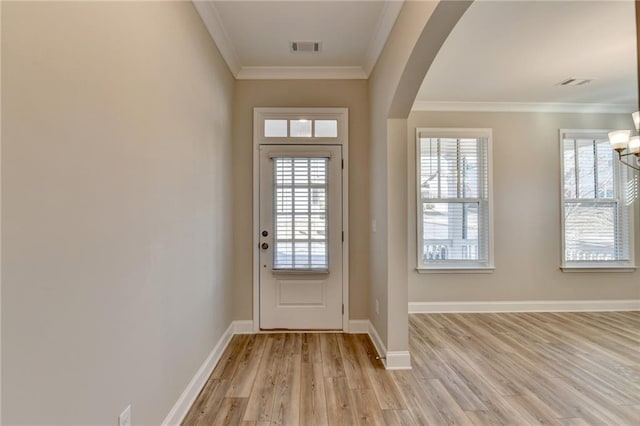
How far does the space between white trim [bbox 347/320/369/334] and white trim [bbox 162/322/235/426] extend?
131cm

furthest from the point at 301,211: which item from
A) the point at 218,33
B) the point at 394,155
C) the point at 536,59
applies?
the point at 536,59

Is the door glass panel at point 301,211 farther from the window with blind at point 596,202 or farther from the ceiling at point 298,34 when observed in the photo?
the window with blind at point 596,202

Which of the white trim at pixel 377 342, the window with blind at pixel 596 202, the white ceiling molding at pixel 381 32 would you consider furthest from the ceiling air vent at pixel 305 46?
the window with blind at pixel 596 202

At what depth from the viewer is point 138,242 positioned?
4.57 ft

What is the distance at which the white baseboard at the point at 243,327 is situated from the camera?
10.7 ft

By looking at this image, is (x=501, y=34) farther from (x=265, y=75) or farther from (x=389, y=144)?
(x=265, y=75)

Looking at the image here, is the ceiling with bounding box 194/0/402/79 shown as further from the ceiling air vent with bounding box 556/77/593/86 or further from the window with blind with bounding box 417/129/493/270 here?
the ceiling air vent with bounding box 556/77/593/86

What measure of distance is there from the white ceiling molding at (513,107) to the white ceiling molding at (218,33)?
7.56 ft

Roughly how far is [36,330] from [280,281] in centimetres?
249

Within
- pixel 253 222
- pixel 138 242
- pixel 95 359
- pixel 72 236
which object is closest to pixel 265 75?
pixel 253 222

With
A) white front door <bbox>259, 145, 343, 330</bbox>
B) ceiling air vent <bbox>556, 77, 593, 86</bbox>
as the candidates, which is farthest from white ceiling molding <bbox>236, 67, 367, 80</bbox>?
ceiling air vent <bbox>556, 77, 593, 86</bbox>

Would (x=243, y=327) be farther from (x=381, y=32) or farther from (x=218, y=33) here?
(x=381, y=32)

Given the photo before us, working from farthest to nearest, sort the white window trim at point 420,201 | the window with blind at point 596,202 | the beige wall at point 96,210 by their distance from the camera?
1. the window with blind at point 596,202
2. the white window trim at point 420,201
3. the beige wall at point 96,210

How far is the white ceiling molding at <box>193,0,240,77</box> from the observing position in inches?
86.2
